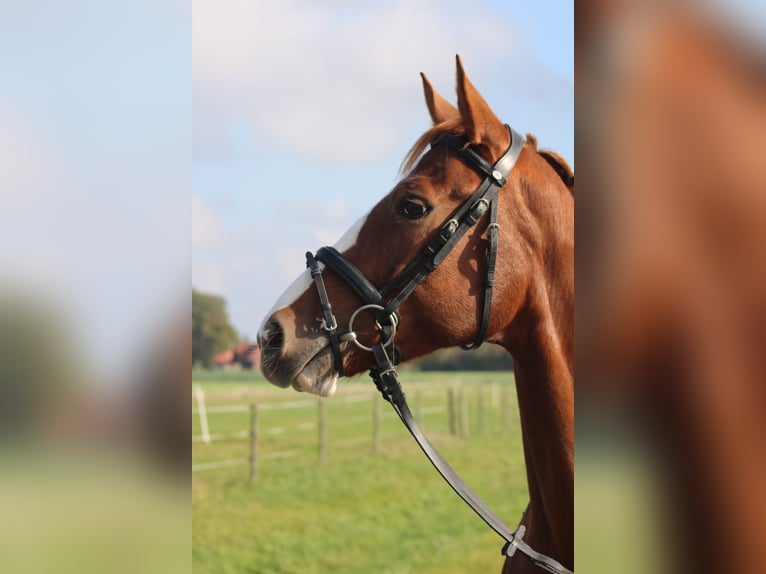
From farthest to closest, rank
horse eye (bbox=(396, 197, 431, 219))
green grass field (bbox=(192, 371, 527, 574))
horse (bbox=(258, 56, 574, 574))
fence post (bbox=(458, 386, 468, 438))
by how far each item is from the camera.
A: fence post (bbox=(458, 386, 468, 438))
green grass field (bbox=(192, 371, 527, 574))
horse eye (bbox=(396, 197, 431, 219))
horse (bbox=(258, 56, 574, 574))

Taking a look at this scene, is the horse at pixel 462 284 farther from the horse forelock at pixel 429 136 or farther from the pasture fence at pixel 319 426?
the pasture fence at pixel 319 426

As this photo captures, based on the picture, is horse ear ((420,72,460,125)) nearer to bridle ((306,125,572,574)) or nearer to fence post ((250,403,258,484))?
bridle ((306,125,572,574))

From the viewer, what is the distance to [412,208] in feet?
8.55

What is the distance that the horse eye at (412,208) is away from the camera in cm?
259

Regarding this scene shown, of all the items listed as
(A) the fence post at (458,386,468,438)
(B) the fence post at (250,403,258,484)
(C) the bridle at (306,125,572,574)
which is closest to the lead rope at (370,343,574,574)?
(C) the bridle at (306,125,572,574)

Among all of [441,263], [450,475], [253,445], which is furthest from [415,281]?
[253,445]

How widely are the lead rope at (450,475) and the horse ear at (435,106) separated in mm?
922

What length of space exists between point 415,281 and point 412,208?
0.26 meters

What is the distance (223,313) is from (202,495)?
37.2 metres

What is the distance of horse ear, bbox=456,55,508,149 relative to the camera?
262cm

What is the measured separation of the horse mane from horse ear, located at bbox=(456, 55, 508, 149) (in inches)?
1.5
